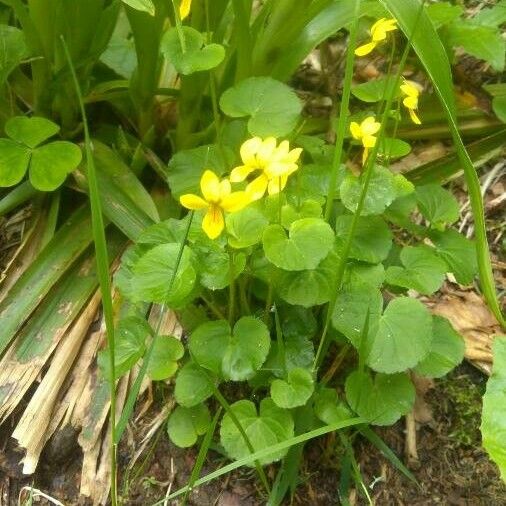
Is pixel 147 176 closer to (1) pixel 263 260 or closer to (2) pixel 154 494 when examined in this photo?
(1) pixel 263 260

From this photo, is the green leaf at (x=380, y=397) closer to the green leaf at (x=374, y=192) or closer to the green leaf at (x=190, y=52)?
the green leaf at (x=374, y=192)

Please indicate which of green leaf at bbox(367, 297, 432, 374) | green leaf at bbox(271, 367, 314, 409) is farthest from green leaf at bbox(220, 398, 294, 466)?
green leaf at bbox(367, 297, 432, 374)

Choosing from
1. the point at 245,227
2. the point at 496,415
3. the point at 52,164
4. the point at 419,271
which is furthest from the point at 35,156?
the point at 496,415

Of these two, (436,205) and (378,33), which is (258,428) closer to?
(436,205)

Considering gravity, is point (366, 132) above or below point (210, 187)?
below

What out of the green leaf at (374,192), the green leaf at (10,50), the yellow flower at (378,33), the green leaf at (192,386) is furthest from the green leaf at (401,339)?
the green leaf at (10,50)

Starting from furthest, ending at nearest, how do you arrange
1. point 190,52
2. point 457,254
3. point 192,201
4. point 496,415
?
point 457,254
point 190,52
point 496,415
point 192,201

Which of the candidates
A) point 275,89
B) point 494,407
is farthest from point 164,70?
point 494,407
